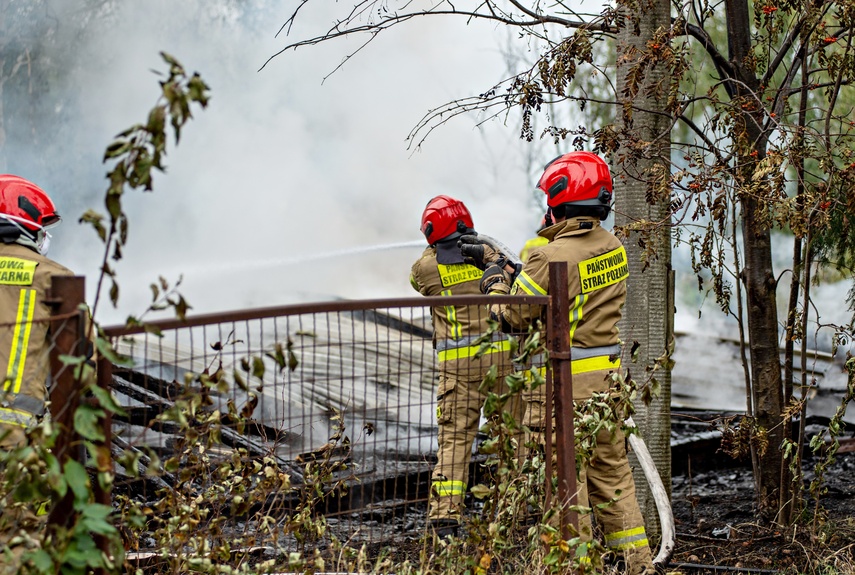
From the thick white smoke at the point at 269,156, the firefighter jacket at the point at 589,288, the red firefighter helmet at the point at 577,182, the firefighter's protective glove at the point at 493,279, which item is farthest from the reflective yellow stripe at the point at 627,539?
the thick white smoke at the point at 269,156

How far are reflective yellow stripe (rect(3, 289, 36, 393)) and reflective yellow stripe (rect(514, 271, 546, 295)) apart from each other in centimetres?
180

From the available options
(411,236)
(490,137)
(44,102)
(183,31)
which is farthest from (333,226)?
(490,137)

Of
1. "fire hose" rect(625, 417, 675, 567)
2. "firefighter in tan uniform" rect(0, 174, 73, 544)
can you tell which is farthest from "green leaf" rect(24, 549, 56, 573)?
"fire hose" rect(625, 417, 675, 567)

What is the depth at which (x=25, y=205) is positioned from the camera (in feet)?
11.9

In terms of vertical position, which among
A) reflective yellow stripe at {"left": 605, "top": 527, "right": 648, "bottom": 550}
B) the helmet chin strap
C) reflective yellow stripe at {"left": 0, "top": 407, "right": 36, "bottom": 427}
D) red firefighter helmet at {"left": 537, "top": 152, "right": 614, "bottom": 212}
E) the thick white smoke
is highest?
the thick white smoke

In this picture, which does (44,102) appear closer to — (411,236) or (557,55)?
(411,236)

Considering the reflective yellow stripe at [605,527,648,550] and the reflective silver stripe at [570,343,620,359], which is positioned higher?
the reflective silver stripe at [570,343,620,359]

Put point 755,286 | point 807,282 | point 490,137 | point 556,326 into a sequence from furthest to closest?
point 490,137 → point 755,286 → point 807,282 → point 556,326

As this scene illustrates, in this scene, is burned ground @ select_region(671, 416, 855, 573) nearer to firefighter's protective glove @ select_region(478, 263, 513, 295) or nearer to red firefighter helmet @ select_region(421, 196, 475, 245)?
firefighter's protective glove @ select_region(478, 263, 513, 295)

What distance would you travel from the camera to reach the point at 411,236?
14867mm

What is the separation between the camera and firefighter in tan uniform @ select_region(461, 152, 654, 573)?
3742 mm

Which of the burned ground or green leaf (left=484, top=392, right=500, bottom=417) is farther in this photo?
the burned ground

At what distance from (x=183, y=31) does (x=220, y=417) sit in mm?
10281

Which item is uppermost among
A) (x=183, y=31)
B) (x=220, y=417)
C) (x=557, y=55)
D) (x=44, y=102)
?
(x=183, y=31)
